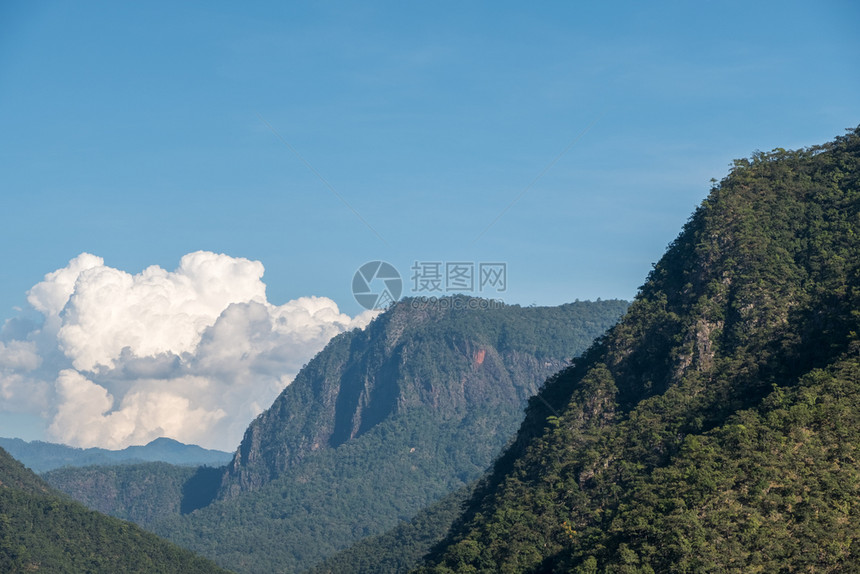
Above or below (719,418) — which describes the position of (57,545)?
below

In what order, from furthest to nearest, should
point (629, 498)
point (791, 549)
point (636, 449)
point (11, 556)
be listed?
point (11, 556)
point (636, 449)
point (629, 498)
point (791, 549)

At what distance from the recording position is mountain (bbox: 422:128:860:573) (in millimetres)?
88875

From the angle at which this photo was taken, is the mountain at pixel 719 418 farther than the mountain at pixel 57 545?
No

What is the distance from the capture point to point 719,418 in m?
112

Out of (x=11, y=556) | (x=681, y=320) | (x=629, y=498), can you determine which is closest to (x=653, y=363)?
(x=681, y=320)

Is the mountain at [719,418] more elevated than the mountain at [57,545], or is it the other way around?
the mountain at [719,418]

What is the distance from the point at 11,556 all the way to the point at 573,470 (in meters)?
109

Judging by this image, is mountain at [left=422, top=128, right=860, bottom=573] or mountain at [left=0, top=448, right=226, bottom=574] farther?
mountain at [left=0, top=448, right=226, bottom=574]

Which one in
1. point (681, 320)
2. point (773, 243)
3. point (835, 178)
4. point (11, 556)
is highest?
point (835, 178)

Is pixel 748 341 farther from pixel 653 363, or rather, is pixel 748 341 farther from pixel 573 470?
pixel 573 470

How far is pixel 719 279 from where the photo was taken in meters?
129

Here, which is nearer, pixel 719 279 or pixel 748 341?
pixel 748 341

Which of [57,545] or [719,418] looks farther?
[57,545]

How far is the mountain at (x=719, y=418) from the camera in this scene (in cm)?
8888
